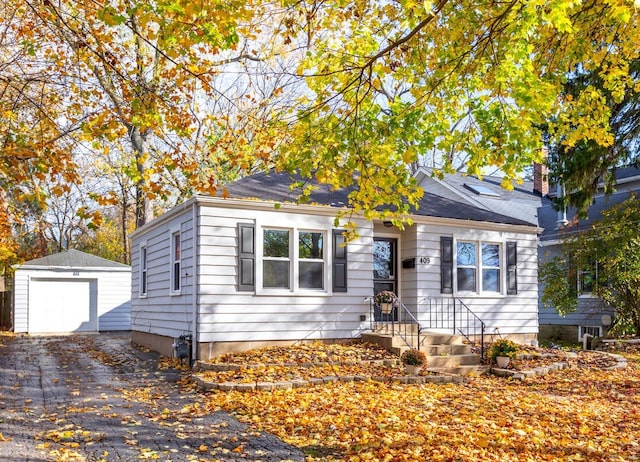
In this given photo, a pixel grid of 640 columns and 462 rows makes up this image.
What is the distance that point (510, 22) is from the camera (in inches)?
268

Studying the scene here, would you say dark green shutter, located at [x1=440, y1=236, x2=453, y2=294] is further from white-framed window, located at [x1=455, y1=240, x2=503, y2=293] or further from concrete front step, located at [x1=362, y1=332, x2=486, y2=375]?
concrete front step, located at [x1=362, y1=332, x2=486, y2=375]

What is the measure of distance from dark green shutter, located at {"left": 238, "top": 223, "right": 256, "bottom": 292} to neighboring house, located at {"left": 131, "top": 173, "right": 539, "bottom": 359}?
0.8 inches

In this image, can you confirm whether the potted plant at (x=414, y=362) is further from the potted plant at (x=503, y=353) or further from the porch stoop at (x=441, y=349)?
the potted plant at (x=503, y=353)

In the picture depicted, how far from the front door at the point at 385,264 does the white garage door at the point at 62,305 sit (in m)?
14.5

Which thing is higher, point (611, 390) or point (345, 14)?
point (345, 14)

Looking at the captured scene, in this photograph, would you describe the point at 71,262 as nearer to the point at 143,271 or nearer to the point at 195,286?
the point at 143,271

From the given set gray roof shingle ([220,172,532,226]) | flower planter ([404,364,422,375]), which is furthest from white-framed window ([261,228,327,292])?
flower planter ([404,364,422,375])

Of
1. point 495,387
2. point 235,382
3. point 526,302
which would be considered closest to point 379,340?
point 495,387

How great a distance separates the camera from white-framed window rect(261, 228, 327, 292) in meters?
12.7

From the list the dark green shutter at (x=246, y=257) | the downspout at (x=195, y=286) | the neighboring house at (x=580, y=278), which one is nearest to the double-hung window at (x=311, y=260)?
the dark green shutter at (x=246, y=257)

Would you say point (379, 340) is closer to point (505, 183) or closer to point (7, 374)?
point (505, 183)

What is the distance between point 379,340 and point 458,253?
351cm

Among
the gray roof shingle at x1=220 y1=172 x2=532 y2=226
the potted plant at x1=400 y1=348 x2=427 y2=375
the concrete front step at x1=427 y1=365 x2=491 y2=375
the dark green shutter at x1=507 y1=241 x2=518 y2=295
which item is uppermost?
the gray roof shingle at x1=220 y1=172 x2=532 y2=226

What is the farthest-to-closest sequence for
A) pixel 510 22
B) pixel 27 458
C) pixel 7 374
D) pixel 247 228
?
pixel 247 228, pixel 7 374, pixel 510 22, pixel 27 458
